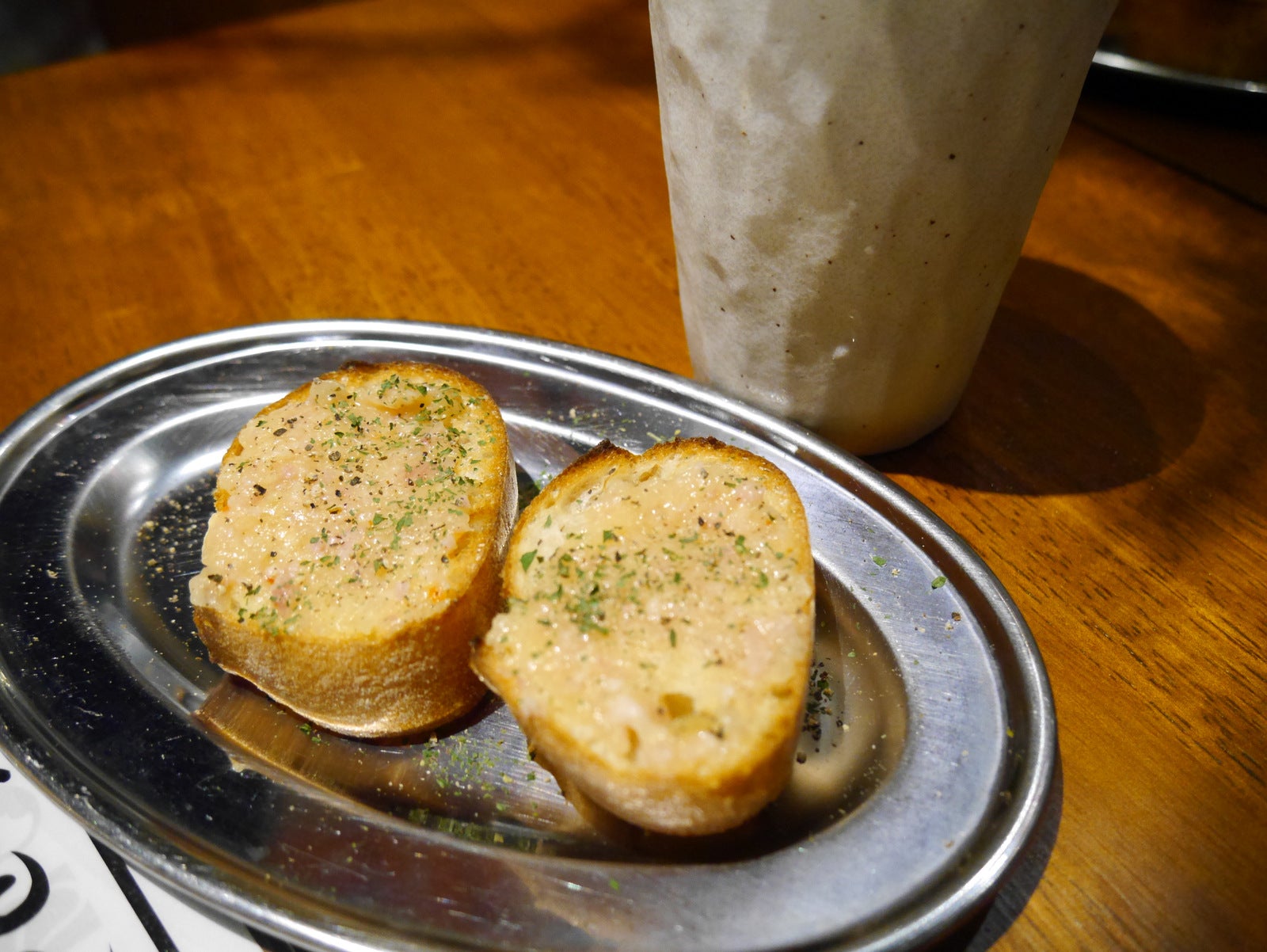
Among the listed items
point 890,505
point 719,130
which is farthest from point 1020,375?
point 719,130

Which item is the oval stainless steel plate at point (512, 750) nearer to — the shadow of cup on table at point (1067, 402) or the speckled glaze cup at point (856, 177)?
the speckled glaze cup at point (856, 177)

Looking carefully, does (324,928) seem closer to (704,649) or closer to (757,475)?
(704,649)

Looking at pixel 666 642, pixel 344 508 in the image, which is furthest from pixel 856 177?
pixel 344 508

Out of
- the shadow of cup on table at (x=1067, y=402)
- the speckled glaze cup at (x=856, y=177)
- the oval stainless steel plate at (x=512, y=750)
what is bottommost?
the oval stainless steel plate at (x=512, y=750)

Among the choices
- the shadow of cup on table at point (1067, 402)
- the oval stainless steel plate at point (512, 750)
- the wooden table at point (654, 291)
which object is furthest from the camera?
the shadow of cup on table at point (1067, 402)

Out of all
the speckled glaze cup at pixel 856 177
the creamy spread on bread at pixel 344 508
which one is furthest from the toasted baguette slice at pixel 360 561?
the speckled glaze cup at pixel 856 177

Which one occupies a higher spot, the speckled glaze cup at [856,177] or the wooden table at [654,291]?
the speckled glaze cup at [856,177]

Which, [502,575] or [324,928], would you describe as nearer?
[324,928]
